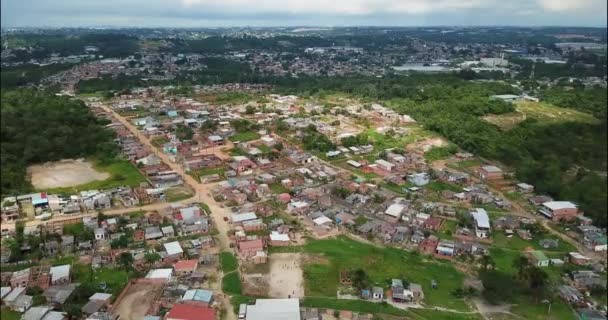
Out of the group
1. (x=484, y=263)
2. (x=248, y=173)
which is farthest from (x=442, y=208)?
(x=248, y=173)

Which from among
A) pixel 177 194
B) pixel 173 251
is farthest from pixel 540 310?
pixel 177 194

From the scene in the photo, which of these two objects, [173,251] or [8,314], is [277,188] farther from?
[8,314]

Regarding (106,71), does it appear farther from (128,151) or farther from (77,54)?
(128,151)

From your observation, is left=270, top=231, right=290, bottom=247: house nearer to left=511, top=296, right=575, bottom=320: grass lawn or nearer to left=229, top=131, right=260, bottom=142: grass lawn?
left=511, top=296, right=575, bottom=320: grass lawn

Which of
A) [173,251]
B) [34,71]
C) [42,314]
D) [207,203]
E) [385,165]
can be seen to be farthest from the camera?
[34,71]

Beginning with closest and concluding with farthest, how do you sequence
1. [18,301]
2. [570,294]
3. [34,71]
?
[18,301] < [570,294] < [34,71]

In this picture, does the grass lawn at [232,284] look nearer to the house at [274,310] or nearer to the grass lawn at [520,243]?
the house at [274,310]
